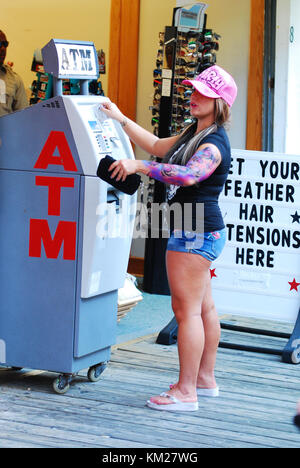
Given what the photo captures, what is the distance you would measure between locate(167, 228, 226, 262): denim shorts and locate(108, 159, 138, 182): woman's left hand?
39 cm

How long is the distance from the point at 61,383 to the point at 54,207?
0.80 m

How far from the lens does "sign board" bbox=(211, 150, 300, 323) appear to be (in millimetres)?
4867

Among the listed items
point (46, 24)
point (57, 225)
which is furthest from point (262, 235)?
point (46, 24)

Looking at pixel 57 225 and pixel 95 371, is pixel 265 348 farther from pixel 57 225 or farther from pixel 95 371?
pixel 57 225

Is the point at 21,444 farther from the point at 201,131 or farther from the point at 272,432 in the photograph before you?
the point at 201,131

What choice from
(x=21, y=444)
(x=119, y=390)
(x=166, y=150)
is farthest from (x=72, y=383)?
(x=166, y=150)

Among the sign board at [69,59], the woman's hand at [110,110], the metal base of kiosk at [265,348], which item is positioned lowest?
the metal base of kiosk at [265,348]

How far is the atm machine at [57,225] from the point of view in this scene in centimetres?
360

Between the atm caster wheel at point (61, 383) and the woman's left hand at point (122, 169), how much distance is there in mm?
977

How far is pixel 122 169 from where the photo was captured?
3344mm

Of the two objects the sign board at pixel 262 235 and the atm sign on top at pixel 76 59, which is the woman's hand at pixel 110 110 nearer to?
the atm sign on top at pixel 76 59

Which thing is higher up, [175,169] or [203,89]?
[203,89]

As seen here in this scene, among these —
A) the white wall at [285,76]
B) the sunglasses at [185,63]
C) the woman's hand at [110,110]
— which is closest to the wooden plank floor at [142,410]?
the woman's hand at [110,110]

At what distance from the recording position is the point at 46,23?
762 cm
